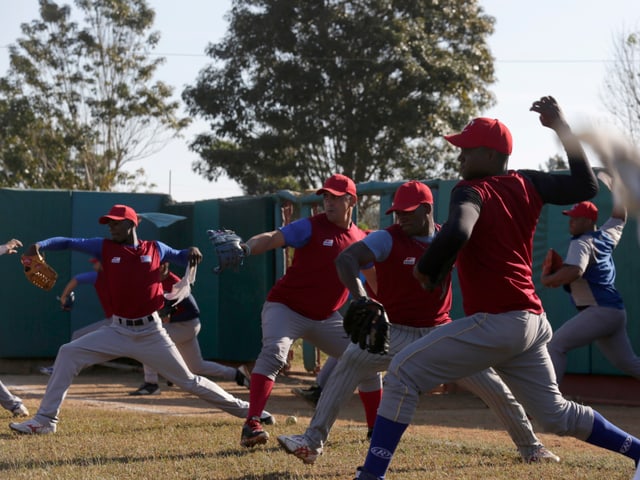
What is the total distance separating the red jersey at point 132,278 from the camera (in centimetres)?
852

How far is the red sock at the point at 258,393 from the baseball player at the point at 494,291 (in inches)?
85.9

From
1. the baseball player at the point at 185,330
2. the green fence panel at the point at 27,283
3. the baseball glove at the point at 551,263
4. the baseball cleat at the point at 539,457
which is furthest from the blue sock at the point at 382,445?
the green fence panel at the point at 27,283

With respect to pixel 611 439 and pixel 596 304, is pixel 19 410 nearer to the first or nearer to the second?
pixel 596 304

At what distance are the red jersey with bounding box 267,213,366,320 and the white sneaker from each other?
218 centimetres

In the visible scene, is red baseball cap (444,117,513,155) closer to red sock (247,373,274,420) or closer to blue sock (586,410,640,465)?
blue sock (586,410,640,465)

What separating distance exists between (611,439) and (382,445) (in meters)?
1.29

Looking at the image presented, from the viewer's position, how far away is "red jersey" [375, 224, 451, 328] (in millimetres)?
6828

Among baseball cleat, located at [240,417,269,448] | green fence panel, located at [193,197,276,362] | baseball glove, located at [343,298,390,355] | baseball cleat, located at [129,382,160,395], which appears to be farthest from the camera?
green fence panel, located at [193,197,276,362]

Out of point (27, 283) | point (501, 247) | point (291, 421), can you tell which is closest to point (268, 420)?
point (291, 421)

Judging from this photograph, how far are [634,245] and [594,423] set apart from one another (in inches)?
232

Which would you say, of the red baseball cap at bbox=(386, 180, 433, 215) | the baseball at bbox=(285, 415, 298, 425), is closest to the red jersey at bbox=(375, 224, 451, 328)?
the red baseball cap at bbox=(386, 180, 433, 215)

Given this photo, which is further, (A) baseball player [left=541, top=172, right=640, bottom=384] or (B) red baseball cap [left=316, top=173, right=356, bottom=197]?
(A) baseball player [left=541, top=172, right=640, bottom=384]

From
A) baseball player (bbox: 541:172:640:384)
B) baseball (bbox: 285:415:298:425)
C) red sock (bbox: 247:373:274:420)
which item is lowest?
baseball (bbox: 285:415:298:425)

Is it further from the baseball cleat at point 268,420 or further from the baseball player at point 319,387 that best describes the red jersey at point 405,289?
the baseball player at point 319,387
